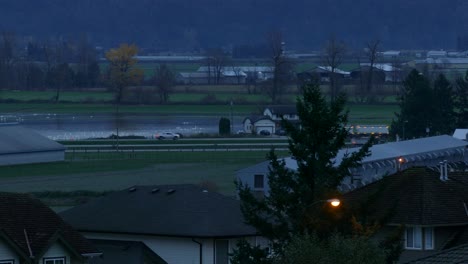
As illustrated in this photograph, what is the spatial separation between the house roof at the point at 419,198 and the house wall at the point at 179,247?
1758 millimetres

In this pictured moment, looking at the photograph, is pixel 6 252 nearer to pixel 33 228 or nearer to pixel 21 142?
pixel 33 228

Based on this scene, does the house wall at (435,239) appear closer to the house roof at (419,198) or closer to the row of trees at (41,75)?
the house roof at (419,198)

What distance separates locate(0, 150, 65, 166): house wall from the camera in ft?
121

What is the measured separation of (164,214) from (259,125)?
34.5 metres

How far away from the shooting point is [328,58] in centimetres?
8631

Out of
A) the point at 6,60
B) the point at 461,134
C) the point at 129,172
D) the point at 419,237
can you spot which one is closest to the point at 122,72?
the point at 6,60

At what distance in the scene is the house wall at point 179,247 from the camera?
52.6 feet

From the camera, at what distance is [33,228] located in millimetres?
14641

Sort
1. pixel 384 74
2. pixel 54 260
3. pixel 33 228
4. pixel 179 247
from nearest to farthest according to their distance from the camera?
pixel 54 260 < pixel 33 228 < pixel 179 247 < pixel 384 74

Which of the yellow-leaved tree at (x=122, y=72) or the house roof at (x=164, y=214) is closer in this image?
the house roof at (x=164, y=214)

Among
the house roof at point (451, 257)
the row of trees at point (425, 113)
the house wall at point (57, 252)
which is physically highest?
the row of trees at point (425, 113)

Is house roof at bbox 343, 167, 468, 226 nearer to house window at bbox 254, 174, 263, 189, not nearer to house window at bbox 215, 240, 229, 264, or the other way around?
house window at bbox 215, 240, 229, 264

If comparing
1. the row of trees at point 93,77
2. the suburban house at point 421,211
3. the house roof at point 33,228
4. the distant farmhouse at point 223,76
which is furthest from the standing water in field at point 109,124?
the suburban house at point 421,211

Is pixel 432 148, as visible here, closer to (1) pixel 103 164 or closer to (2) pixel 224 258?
(1) pixel 103 164
